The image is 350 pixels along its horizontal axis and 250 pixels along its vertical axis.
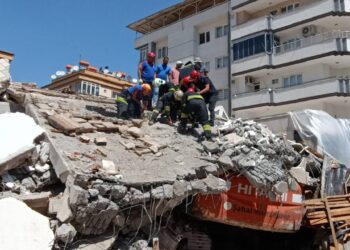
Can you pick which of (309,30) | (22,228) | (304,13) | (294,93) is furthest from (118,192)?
(309,30)

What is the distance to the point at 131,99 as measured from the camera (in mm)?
10609

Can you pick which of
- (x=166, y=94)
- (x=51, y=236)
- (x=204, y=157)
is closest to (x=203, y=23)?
(x=166, y=94)

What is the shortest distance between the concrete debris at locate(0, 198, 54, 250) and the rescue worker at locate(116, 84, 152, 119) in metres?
4.88

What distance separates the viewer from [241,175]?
27.7 ft

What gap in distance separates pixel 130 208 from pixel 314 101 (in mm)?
23304

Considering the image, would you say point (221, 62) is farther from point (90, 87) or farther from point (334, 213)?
point (334, 213)

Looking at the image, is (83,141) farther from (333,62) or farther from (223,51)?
(223,51)

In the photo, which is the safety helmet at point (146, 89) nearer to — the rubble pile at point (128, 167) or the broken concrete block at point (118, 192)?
the rubble pile at point (128, 167)

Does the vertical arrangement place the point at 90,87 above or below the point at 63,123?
above

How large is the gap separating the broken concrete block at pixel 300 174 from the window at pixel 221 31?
1003 inches

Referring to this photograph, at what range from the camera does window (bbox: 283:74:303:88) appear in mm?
29647

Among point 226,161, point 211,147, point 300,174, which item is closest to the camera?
point 226,161

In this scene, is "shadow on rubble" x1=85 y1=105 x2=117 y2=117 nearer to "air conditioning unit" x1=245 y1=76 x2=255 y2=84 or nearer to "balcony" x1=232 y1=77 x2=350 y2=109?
"balcony" x1=232 y1=77 x2=350 y2=109

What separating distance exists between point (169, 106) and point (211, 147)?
2.19 meters
